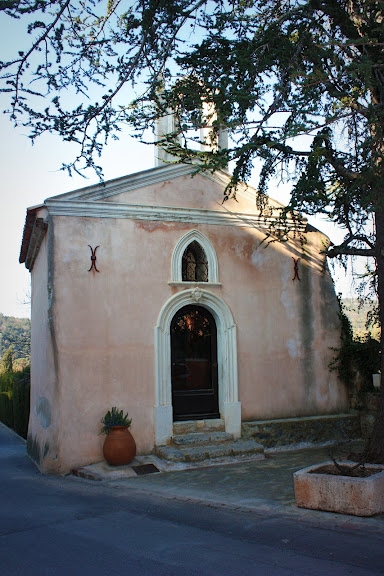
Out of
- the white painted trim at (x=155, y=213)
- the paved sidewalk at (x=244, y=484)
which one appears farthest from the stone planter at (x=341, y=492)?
the white painted trim at (x=155, y=213)

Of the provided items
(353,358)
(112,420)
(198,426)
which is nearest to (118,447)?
(112,420)

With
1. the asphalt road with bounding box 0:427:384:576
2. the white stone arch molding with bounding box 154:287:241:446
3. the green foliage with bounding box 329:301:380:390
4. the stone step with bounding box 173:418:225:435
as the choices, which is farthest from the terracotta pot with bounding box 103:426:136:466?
the green foliage with bounding box 329:301:380:390

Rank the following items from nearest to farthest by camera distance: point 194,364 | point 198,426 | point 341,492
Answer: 1. point 341,492
2. point 198,426
3. point 194,364

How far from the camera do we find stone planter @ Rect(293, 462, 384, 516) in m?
6.59

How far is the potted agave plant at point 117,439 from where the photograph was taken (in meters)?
10.2

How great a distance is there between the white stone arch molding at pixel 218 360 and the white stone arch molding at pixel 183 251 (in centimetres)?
35

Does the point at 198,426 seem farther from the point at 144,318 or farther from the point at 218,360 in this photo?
the point at 144,318

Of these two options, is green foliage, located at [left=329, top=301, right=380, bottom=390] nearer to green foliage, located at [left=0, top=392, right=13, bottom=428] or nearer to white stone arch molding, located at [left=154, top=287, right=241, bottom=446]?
white stone arch molding, located at [left=154, top=287, right=241, bottom=446]

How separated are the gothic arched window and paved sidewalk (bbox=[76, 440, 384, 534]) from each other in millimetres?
3733

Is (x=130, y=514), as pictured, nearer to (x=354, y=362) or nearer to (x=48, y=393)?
(x=48, y=393)

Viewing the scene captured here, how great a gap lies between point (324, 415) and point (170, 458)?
4.00 metres

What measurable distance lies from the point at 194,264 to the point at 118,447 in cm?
409

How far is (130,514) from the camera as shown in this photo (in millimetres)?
7301

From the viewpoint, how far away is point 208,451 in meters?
10.6
